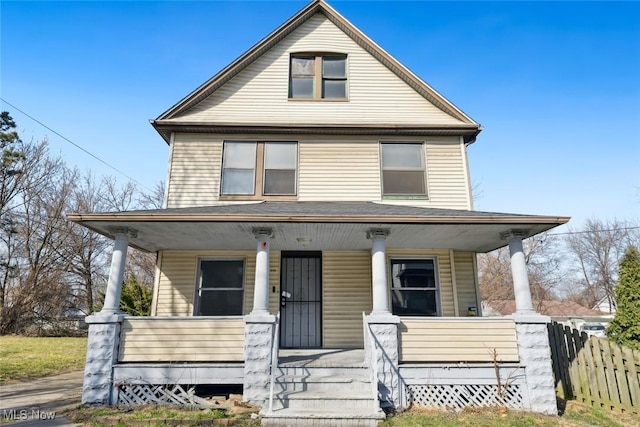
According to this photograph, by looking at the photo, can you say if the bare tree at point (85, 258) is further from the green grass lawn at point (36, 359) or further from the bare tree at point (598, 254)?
the bare tree at point (598, 254)

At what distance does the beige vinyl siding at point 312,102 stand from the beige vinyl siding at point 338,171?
2.18 feet

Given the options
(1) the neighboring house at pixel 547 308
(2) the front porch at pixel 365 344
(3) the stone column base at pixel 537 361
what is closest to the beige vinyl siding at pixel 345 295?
(2) the front porch at pixel 365 344

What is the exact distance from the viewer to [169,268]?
26.0 ft

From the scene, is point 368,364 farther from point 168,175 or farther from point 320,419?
point 168,175

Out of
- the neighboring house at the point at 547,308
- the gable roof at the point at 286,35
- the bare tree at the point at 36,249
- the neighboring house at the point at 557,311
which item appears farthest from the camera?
the neighboring house at the point at 547,308

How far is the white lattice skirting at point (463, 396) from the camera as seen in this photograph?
5871mm

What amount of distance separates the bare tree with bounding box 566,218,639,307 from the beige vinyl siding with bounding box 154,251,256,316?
3777cm

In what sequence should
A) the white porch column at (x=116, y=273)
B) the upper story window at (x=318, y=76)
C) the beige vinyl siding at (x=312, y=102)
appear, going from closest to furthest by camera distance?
1. the white porch column at (x=116, y=273)
2. the beige vinyl siding at (x=312, y=102)
3. the upper story window at (x=318, y=76)

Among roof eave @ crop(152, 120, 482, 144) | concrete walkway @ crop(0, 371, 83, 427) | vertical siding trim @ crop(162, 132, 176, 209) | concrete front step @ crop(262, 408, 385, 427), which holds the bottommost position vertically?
concrete walkway @ crop(0, 371, 83, 427)

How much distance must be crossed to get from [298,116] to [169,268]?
500 cm

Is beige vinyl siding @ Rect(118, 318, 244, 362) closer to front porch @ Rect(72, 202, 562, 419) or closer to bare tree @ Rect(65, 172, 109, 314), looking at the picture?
front porch @ Rect(72, 202, 562, 419)

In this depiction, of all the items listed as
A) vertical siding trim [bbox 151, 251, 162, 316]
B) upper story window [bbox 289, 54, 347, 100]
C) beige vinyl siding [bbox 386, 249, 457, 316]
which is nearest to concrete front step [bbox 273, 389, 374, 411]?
beige vinyl siding [bbox 386, 249, 457, 316]

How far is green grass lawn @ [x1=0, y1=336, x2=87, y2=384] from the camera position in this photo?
854 centimetres

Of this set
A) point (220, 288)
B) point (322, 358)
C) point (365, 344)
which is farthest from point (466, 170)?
point (220, 288)
